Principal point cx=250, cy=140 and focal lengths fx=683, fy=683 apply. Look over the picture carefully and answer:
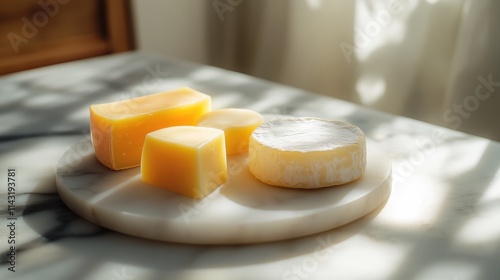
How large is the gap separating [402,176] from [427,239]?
0.52 feet

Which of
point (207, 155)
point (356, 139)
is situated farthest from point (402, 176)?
point (207, 155)

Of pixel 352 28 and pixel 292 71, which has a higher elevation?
pixel 352 28

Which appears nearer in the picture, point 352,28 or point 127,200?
point 127,200

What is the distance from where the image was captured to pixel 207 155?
2.41 ft

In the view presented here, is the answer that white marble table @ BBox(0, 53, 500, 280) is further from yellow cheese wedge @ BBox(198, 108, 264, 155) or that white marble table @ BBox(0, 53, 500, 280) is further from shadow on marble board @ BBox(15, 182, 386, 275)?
yellow cheese wedge @ BBox(198, 108, 264, 155)

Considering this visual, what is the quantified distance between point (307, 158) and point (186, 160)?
0.13 m

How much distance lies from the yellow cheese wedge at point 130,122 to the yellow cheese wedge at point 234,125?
3 centimetres

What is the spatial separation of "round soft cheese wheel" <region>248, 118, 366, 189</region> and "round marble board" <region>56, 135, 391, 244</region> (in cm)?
1

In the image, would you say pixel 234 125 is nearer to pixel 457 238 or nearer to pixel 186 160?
pixel 186 160

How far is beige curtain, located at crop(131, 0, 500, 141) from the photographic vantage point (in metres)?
1.20

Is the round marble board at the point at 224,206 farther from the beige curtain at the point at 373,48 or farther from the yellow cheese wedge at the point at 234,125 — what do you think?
the beige curtain at the point at 373,48

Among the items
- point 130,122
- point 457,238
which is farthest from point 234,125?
point 457,238

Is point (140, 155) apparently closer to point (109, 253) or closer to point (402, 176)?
point (109, 253)

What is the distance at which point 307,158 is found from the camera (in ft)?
2.42
